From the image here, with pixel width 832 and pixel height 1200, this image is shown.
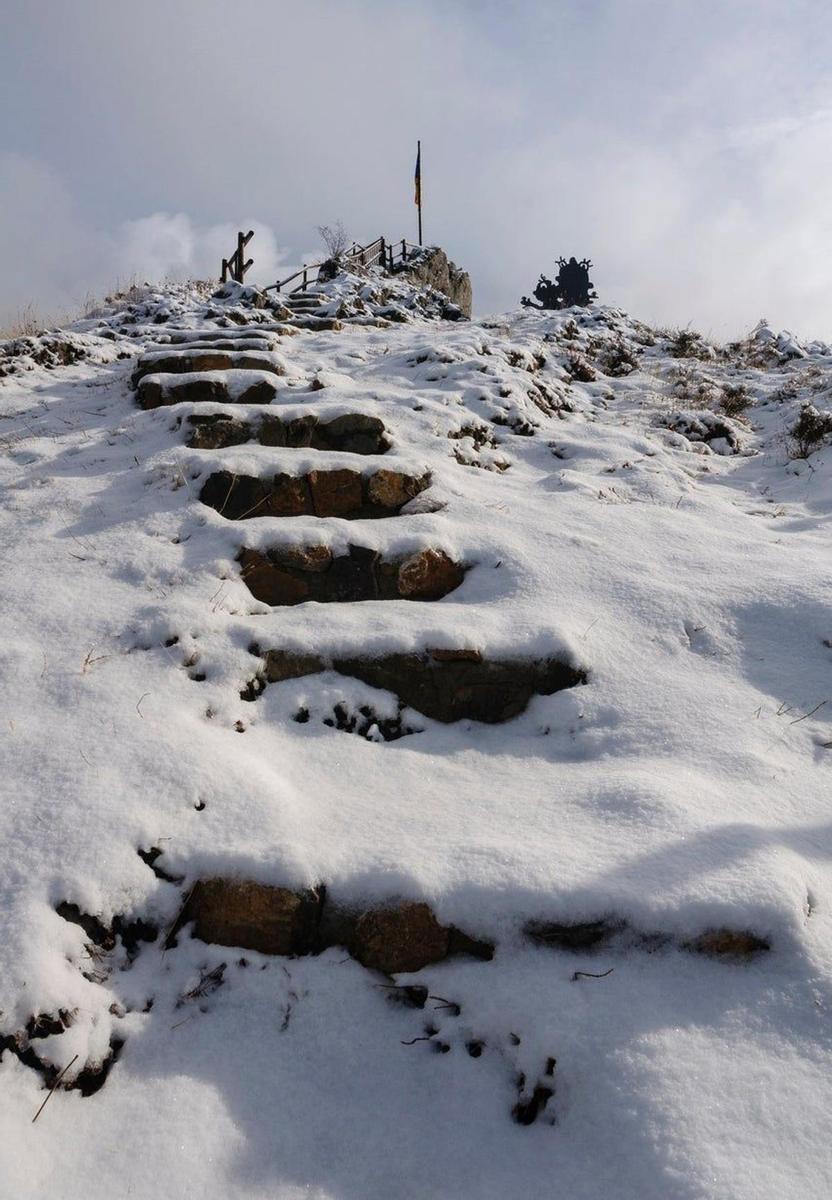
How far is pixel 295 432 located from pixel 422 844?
3572 millimetres

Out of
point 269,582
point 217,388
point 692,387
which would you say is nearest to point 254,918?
point 269,582

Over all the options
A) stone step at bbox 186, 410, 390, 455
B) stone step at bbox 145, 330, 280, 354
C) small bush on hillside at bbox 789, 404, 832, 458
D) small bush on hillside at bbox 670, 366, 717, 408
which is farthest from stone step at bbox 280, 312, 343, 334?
small bush on hillside at bbox 789, 404, 832, 458

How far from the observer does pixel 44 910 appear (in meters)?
1.98

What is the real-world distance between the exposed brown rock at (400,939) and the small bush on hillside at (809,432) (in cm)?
669

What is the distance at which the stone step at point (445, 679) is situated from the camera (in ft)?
10.5

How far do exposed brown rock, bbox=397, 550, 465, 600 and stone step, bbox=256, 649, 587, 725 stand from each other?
0.71m

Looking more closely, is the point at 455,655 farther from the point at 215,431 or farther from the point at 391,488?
the point at 215,431

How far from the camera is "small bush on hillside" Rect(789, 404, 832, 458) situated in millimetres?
7043

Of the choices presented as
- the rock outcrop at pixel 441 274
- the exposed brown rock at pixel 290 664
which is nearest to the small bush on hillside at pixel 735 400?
the exposed brown rock at pixel 290 664

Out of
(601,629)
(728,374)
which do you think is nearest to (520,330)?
(728,374)

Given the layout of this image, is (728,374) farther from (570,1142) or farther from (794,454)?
(570,1142)

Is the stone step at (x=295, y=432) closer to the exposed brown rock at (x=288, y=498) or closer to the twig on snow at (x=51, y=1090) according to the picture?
the exposed brown rock at (x=288, y=498)

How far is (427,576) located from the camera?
3.93m

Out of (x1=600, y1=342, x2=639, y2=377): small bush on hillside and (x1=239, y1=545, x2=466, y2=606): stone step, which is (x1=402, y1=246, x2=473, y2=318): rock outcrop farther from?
(x1=239, y1=545, x2=466, y2=606): stone step
